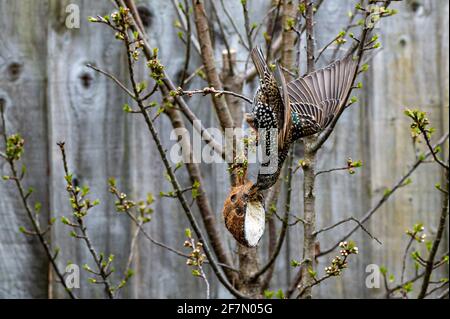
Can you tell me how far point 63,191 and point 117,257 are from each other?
270 mm

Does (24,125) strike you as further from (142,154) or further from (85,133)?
(142,154)

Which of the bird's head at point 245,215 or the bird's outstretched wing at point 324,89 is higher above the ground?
the bird's outstretched wing at point 324,89

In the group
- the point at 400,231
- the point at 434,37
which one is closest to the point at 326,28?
the point at 434,37

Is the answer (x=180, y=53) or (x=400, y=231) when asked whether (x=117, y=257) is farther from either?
(x=400, y=231)

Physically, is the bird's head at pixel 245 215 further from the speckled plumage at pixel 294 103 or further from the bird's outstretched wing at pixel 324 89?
the bird's outstretched wing at pixel 324 89

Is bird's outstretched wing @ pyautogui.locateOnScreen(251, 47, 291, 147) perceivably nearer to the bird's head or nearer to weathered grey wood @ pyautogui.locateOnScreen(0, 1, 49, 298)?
the bird's head

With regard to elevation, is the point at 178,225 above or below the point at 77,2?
below

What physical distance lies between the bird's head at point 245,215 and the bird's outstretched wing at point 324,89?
297 millimetres

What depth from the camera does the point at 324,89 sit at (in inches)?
56.1

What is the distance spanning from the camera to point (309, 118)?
135 centimetres

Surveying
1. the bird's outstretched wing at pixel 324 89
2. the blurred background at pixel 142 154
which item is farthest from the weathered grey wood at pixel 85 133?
the bird's outstretched wing at pixel 324 89

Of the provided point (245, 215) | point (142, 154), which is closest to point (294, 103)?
point (245, 215)

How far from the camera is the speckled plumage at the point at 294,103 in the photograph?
1.18m

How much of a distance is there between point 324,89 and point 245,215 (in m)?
0.41
